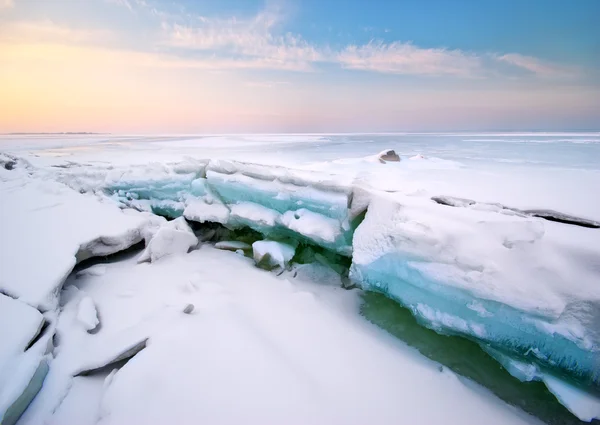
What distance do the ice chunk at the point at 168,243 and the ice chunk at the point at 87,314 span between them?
3.09 feet

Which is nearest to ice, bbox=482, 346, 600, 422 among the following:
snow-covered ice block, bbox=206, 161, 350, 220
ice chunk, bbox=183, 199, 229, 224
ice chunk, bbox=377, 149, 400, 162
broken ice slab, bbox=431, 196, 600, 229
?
broken ice slab, bbox=431, 196, 600, 229

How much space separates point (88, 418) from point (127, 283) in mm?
1512

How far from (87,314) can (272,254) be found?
1.82m

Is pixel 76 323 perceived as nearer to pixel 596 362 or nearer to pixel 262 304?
pixel 262 304

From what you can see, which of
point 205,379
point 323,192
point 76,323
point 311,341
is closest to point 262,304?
point 311,341

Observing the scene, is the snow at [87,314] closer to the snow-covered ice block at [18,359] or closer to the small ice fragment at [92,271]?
the snow-covered ice block at [18,359]

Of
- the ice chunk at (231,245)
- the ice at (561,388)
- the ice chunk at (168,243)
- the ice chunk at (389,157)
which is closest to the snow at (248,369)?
the ice at (561,388)

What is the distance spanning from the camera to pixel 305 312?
2645 millimetres

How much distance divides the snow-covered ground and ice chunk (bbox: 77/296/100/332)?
0.5 inches

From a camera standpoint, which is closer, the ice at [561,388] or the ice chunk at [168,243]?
the ice at [561,388]

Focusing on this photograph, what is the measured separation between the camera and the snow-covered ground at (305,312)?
5.64 feet

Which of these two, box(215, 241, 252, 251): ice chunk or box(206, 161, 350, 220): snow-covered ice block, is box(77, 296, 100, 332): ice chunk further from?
box(206, 161, 350, 220): snow-covered ice block

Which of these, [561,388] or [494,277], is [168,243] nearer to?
[494,277]

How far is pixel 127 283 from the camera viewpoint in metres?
3.05
